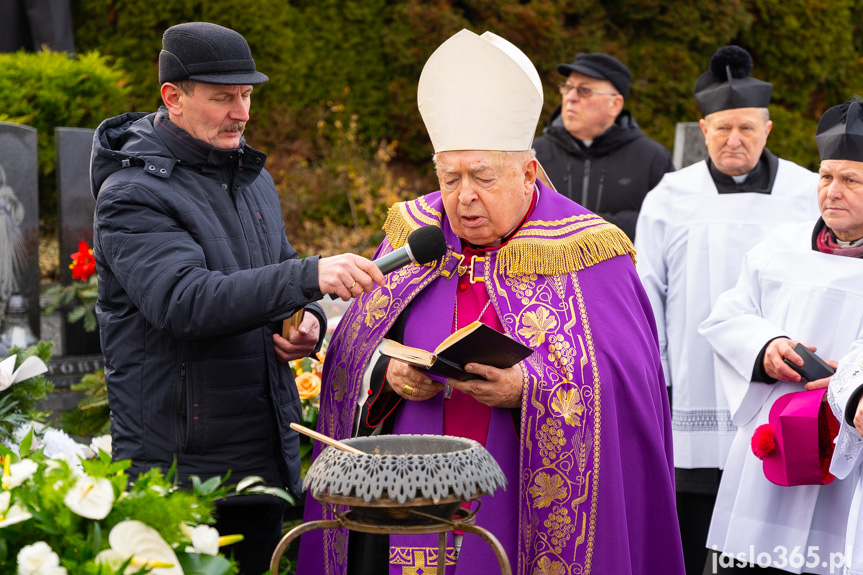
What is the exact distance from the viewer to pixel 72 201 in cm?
723

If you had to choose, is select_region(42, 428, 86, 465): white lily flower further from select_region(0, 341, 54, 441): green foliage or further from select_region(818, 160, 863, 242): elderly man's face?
select_region(818, 160, 863, 242): elderly man's face

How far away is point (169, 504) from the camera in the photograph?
198 cm

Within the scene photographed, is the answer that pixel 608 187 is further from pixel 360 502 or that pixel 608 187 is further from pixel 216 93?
pixel 360 502

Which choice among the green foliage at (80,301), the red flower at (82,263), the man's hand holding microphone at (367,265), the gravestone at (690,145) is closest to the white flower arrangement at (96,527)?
the man's hand holding microphone at (367,265)

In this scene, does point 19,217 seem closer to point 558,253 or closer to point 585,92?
point 585,92

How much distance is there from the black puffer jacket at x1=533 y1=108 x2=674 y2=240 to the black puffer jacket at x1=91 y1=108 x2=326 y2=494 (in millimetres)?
3399

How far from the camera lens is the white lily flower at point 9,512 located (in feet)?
6.19

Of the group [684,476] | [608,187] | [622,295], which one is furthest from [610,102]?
[622,295]

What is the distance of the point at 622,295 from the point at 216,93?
61.0 inches

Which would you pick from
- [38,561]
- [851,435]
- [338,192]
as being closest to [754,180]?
[851,435]

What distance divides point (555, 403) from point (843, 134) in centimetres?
180

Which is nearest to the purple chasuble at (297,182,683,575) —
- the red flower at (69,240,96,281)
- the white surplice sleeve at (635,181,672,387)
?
the white surplice sleeve at (635,181,672,387)

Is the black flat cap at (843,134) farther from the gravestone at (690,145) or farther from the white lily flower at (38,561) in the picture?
the gravestone at (690,145)

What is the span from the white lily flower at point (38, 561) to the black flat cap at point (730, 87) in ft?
15.3
